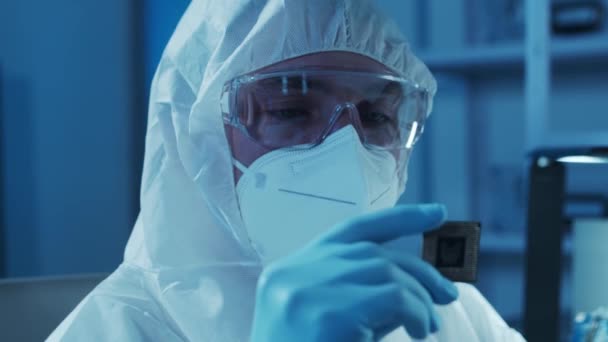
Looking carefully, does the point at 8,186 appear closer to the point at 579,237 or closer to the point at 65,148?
the point at 65,148

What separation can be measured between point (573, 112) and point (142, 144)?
1.54 meters

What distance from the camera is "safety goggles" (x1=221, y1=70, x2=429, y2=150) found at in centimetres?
88

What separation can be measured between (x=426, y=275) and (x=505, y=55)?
1.43 metres

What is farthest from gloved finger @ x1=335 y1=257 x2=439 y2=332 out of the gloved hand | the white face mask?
the white face mask

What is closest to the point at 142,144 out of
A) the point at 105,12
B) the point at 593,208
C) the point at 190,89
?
the point at 105,12

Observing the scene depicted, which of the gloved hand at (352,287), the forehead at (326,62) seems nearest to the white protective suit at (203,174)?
the forehead at (326,62)

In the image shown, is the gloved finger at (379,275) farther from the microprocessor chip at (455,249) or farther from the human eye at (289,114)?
the human eye at (289,114)

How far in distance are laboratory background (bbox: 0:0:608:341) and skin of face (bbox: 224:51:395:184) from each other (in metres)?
0.71

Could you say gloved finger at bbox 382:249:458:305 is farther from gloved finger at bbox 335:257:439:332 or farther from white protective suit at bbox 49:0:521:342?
white protective suit at bbox 49:0:521:342

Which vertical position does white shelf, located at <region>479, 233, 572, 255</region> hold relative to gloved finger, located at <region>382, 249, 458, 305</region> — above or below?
below

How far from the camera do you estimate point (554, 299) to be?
1228mm

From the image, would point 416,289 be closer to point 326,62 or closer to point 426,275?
point 426,275

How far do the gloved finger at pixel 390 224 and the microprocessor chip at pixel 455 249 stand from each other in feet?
0.26

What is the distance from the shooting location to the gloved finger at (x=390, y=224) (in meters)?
0.57
